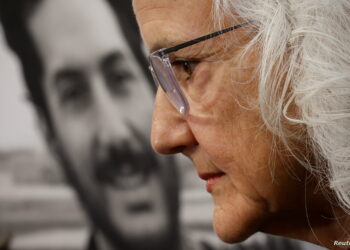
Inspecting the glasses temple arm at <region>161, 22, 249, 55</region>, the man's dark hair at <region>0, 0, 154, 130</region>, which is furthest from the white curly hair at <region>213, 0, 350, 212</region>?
the man's dark hair at <region>0, 0, 154, 130</region>

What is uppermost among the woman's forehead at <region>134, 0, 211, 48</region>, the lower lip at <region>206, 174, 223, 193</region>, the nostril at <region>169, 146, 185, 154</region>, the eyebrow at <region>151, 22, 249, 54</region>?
the woman's forehead at <region>134, 0, 211, 48</region>

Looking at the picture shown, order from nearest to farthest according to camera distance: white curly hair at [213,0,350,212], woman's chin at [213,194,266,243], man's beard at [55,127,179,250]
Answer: white curly hair at [213,0,350,212] → woman's chin at [213,194,266,243] → man's beard at [55,127,179,250]

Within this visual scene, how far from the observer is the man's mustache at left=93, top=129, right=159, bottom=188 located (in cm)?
141

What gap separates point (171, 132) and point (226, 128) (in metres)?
0.11

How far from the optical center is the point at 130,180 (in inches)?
56.3

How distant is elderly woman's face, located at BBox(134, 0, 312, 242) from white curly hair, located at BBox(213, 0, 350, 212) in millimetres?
27

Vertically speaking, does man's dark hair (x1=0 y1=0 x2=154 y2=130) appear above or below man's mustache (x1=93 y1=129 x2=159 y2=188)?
above

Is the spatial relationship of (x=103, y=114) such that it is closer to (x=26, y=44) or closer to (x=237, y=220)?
(x=26, y=44)

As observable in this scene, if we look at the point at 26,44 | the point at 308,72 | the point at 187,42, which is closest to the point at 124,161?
the point at 26,44

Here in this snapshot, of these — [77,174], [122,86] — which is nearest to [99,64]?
[122,86]

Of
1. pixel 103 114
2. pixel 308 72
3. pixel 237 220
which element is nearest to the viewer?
pixel 308 72

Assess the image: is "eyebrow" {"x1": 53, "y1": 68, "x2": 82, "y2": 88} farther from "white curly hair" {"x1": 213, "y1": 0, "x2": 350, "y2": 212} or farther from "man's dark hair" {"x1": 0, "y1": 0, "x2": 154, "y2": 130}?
"white curly hair" {"x1": 213, "y1": 0, "x2": 350, "y2": 212}

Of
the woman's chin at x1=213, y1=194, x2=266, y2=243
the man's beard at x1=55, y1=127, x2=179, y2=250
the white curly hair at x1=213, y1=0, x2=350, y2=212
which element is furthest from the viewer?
the man's beard at x1=55, y1=127, x2=179, y2=250

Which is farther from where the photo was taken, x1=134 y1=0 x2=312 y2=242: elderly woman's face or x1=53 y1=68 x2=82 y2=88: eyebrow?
x1=53 y1=68 x2=82 y2=88: eyebrow
